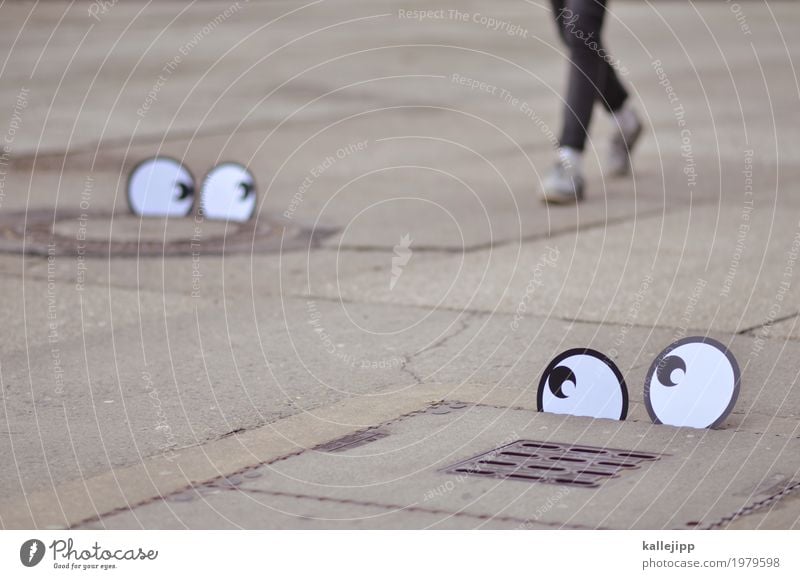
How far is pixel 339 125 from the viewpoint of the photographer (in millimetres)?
10156

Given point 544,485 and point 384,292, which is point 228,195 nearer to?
point 384,292

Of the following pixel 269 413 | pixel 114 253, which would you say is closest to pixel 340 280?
pixel 114 253

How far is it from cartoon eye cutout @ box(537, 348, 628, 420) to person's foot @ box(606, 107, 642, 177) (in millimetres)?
4327

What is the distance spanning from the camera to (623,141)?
834 centimetres

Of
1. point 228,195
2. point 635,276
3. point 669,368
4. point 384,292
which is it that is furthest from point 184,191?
point 669,368

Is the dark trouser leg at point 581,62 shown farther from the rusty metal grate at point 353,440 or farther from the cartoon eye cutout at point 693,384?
the rusty metal grate at point 353,440

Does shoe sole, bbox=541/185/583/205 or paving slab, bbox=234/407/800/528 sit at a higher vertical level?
shoe sole, bbox=541/185/583/205

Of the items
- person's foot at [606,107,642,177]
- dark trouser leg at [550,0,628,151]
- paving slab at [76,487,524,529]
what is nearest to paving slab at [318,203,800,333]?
dark trouser leg at [550,0,628,151]

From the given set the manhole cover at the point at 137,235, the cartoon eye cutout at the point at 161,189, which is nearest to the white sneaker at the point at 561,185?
the manhole cover at the point at 137,235

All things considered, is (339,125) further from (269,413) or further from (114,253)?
(269,413)

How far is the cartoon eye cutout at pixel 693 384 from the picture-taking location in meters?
4.02

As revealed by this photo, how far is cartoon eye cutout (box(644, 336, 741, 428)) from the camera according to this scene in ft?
13.2

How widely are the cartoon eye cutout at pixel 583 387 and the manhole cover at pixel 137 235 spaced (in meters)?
2.66

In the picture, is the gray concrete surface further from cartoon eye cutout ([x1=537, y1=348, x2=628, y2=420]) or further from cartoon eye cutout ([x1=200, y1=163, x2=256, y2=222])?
cartoon eye cutout ([x1=200, y1=163, x2=256, y2=222])
